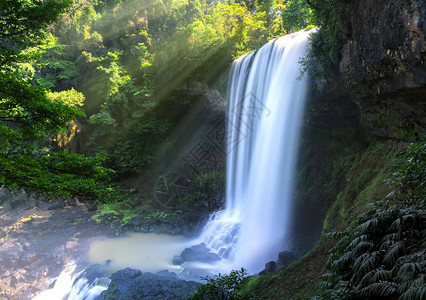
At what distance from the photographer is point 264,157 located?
520 inches

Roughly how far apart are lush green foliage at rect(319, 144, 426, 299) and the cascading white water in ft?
26.4

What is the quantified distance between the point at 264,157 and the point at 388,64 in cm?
751

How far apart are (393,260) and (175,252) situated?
1141 centimetres

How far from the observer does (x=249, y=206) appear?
1387 cm

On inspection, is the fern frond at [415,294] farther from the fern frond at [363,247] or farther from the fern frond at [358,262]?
the fern frond at [363,247]

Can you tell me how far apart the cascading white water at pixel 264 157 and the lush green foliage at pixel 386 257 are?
26.4ft

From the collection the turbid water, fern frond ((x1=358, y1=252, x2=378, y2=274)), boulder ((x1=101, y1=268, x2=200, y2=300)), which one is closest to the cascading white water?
the turbid water

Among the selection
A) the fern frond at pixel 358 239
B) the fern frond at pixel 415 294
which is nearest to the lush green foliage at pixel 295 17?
the fern frond at pixel 358 239

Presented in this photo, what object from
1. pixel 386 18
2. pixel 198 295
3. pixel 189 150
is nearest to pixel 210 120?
pixel 189 150

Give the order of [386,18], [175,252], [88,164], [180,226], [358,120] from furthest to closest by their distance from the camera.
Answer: [180,226]
[175,252]
[358,120]
[386,18]
[88,164]

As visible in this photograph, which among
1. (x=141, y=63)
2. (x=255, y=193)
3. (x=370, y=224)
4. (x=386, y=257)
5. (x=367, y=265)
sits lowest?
(x=367, y=265)

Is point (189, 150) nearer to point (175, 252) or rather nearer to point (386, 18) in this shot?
point (175, 252)

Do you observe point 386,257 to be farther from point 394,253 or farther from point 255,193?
point 255,193

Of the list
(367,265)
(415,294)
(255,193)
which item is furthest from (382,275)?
(255,193)
